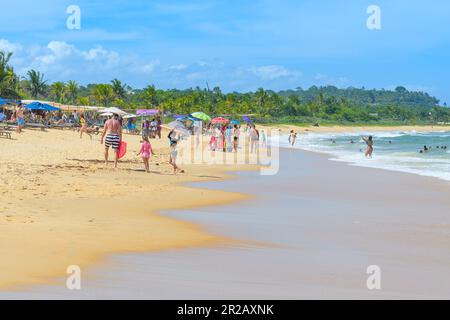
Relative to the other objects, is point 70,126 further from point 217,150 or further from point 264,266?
point 264,266

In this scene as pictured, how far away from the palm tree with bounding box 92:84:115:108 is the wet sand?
65569 millimetres

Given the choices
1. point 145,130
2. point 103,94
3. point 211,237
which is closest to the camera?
point 211,237

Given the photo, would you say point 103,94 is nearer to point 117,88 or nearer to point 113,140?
point 117,88

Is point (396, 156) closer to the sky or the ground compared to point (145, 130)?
closer to the ground

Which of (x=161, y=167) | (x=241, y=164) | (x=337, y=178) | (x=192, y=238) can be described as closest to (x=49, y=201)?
(x=192, y=238)

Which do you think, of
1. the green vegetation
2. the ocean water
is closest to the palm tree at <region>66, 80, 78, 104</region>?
the green vegetation

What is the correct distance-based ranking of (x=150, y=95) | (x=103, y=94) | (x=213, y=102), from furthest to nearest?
(x=213, y=102) < (x=150, y=95) < (x=103, y=94)

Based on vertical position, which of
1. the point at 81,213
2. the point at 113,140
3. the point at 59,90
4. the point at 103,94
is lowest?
the point at 81,213

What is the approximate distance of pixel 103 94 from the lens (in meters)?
76.9

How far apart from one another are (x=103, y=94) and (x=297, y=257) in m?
72.1

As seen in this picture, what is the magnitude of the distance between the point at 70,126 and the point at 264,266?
33.0 meters

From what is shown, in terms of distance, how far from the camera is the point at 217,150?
100ft

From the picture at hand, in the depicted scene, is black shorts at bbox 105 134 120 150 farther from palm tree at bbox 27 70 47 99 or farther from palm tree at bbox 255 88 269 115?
palm tree at bbox 255 88 269 115

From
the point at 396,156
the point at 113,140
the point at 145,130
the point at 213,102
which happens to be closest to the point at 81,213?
the point at 113,140
